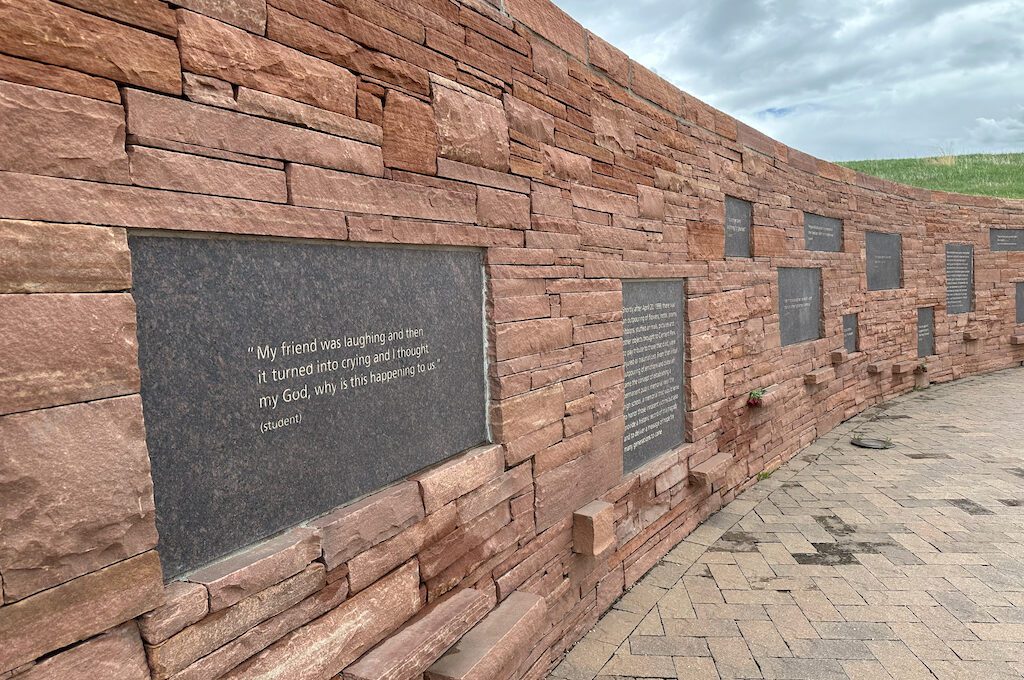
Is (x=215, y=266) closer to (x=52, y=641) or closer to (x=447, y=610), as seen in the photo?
(x=52, y=641)

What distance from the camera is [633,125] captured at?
4102 millimetres

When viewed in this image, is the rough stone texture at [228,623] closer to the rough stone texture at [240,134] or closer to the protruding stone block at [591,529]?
the rough stone texture at [240,134]

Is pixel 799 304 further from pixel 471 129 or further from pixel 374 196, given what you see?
pixel 374 196

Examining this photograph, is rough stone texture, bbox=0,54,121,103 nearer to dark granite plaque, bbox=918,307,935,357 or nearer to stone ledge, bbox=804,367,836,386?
stone ledge, bbox=804,367,836,386

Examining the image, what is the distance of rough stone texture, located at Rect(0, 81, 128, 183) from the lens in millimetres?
1370

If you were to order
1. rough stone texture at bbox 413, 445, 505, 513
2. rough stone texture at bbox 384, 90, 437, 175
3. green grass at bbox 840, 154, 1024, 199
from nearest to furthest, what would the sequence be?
rough stone texture at bbox 384, 90, 437, 175
rough stone texture at bbox 413, 445, 505, 513
green grass at bbox 840, 154, 1024, 199

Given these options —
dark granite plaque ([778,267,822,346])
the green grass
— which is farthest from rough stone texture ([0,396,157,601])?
the green grass

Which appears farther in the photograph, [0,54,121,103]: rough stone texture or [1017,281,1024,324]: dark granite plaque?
[1017,281,1024,324]: dark granite plaque

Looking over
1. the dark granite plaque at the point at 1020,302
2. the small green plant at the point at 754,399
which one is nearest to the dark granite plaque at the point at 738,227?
the small green plant at the point at 754,399

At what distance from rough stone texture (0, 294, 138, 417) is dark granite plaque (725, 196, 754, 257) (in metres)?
5.02

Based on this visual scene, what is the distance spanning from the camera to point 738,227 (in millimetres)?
5711

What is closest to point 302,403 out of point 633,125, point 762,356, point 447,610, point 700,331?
point 447,610

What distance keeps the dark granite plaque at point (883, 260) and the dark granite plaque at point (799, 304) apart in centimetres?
205

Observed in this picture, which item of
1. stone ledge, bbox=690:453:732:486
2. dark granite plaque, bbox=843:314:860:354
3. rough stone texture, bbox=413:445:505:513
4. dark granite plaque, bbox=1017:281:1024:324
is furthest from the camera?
dark granite plaque, bbox=1017:281:1024:324
